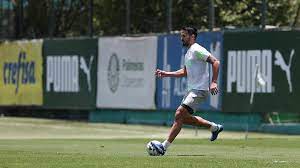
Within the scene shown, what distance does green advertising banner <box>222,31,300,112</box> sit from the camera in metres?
27.4

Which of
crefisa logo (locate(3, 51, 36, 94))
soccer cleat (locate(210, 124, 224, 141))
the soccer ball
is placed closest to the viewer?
the soccer ball

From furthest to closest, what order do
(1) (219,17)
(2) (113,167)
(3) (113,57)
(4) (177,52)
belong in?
(1) (219,17) → (3) (113,57) → (4) (177,52) → (2) (113,167)

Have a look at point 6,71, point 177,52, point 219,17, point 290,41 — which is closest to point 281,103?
point 290,41

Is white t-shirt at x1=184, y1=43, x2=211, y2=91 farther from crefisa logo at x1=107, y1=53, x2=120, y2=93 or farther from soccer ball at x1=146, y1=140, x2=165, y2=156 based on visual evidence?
crefisa logo at x1=107, y1=53, x2=120, y2=93

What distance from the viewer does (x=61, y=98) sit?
36000 mm

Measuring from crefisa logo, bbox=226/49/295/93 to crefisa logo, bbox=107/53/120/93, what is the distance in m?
5.51

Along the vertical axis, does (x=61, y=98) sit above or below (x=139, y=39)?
below

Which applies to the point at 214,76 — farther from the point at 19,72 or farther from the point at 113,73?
the point at 19,72

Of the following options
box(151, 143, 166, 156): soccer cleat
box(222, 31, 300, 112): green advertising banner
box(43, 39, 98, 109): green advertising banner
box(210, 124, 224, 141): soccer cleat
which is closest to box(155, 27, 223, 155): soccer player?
box(210, 124, 224, 141): soccer cleat

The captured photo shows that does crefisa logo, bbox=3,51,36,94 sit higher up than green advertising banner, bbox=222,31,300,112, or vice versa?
green advertising banner, bbox=222,31,300,112

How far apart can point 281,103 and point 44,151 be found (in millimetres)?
12784

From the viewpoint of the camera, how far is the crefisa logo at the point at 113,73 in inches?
1321

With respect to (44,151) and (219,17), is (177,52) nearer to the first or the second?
(219,17)

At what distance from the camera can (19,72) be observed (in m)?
38.6
